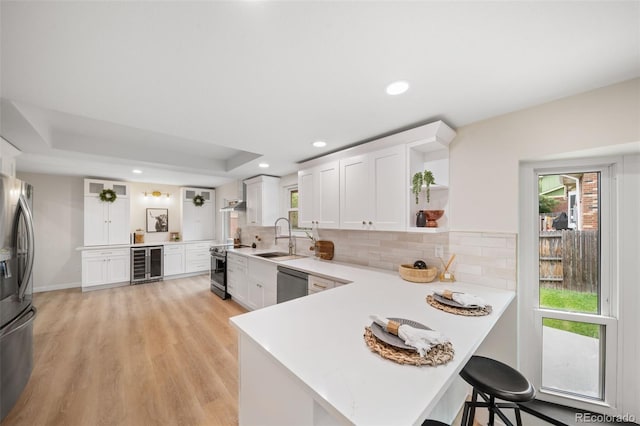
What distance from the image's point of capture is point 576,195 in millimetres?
1744

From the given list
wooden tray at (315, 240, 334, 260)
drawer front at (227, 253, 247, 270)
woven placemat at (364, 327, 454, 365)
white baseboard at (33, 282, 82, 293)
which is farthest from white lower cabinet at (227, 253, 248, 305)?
white baseboard at (33, 282, 82, 293)

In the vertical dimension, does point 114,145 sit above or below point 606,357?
above

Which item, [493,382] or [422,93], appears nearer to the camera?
[493,382]

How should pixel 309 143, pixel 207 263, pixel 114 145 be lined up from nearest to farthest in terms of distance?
pixel 309 143 → pixel 114 145 → pixel 207 263

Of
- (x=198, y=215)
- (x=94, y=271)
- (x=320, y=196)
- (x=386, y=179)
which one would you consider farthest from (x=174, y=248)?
(x=386, y=179)

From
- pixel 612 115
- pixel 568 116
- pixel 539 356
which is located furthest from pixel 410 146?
pixel 539 356

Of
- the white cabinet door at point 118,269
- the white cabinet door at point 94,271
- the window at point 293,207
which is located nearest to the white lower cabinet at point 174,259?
the white cabinet door at point 118,269

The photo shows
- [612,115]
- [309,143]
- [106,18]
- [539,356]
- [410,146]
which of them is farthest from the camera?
[309,143]

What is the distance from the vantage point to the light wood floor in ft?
5.82

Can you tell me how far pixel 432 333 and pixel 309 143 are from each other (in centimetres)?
216

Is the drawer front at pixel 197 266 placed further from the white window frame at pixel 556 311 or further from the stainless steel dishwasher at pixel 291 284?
the white window frame at pixel 556 311

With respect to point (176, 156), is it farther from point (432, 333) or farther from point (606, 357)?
point (606, 357)

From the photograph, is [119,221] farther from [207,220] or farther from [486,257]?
[486,257]

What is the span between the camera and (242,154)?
370cm
